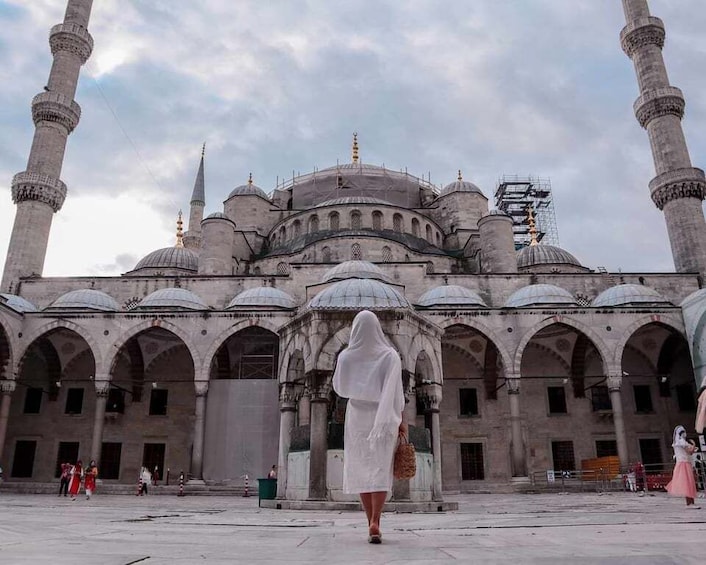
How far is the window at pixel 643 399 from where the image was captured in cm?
1944

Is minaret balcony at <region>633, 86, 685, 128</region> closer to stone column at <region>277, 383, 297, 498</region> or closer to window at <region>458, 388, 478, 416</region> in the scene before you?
window at <region>458, 388, 478, 416</region>

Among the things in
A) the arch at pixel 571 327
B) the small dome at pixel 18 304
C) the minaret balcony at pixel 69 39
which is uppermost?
the minaret balcony at pixel 69 39

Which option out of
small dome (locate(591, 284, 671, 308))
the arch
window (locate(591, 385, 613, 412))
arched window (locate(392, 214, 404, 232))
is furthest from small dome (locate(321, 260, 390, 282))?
window (locate(591, 385, 613, 412))

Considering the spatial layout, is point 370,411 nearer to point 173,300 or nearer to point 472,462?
point 173,300

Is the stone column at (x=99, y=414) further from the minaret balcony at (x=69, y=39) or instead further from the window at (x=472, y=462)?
the minaret balcony at (x=69, y=39)

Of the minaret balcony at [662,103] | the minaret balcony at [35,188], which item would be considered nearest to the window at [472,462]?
the minaret balcony at [662,103]

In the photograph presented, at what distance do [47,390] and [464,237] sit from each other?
17052 mm

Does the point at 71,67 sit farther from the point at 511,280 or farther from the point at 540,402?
the point at 540,402

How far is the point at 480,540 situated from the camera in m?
2.85

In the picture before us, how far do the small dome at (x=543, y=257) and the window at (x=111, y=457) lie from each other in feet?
55.1

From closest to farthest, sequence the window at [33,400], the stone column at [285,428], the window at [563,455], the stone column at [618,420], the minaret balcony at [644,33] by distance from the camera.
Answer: the stone column at [285,428], the stone column at [618,420], the window at [563,455], the window at [33,400], the minaret balcony at [644,33]

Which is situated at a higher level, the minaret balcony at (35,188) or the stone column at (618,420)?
the minaret balcony at (35,188)

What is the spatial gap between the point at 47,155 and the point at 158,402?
9968 mm

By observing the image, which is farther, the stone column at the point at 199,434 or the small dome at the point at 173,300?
the small dome at the point at 173,300
